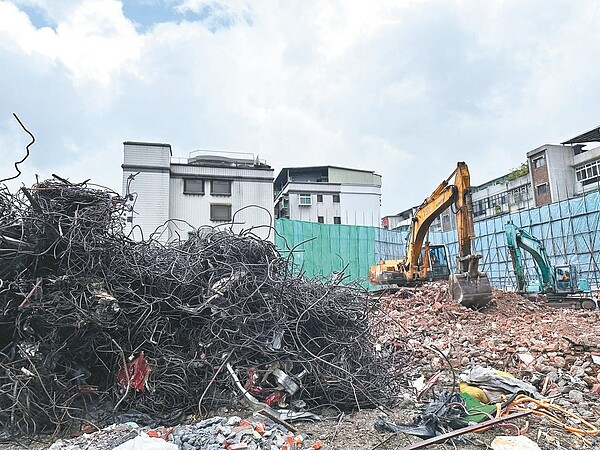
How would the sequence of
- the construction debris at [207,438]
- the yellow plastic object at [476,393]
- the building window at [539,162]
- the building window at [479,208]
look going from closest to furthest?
1. the construction debris at [207,438]
2. the yellow plastic object at [476,393]
3. the building window at [539,162]
4. the building window at [479,208]

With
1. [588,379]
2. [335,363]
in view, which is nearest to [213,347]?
[335,363]

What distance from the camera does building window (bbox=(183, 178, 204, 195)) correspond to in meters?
22.7

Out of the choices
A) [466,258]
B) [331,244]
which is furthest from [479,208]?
[466,258]

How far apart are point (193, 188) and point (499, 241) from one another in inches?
603

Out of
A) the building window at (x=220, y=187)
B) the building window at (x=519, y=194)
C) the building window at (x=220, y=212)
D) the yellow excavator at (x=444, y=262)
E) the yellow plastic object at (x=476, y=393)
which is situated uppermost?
the building window at (x=519, y=194)

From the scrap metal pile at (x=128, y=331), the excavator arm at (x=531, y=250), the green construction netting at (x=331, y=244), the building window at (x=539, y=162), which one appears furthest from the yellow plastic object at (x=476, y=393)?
the building window at (x=539, y=162)

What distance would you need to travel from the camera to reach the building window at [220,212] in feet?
74.6

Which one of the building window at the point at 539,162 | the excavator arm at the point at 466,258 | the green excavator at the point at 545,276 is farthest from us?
the building window at the point at 539,162

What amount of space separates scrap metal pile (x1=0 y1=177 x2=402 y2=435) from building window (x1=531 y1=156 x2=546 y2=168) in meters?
28.5

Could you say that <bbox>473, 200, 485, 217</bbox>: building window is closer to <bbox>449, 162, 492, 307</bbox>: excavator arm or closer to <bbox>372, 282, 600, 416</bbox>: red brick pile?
<bbox>372, 282, 600, 416</bbox>: red brick pile

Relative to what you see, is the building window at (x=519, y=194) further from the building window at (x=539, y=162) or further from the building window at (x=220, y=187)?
the building window at (x=220, y=187)

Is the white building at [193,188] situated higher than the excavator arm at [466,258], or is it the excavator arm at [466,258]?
the white building at [193,188]

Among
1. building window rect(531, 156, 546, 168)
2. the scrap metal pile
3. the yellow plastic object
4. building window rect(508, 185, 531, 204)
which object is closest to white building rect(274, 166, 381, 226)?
building window rect(508, 185, 531, 204)

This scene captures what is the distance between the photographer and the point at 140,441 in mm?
2773
